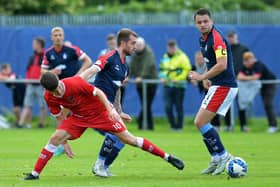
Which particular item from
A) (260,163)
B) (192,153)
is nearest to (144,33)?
(192,153)

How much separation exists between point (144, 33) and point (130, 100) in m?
2.08

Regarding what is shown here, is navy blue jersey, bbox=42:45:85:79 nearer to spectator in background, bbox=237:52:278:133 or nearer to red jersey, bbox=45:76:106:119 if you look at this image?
red jersey, bbox=45:76:106:119

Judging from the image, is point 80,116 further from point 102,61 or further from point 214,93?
point 214,93

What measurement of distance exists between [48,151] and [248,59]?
11402mm

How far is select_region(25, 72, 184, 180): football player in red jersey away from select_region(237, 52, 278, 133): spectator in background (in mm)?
10704

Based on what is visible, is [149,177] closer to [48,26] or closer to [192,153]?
[192,153]

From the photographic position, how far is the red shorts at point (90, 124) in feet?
40.5

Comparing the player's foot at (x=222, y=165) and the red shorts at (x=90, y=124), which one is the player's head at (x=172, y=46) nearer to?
the player's foot at (x=222, y=165)

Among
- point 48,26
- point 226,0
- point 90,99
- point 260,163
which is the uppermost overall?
point 90,99

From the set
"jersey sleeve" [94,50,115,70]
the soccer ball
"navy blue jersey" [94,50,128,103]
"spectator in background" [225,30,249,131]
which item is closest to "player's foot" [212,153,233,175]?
the soccer ball

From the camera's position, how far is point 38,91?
964 inches

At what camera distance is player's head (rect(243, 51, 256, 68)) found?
22.7 meters

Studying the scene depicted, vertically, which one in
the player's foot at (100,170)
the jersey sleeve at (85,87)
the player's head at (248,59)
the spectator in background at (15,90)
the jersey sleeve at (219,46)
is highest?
the jersey sleeve at (219,46)

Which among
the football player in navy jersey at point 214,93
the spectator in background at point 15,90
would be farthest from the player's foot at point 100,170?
the spectator in background at point 15,90
